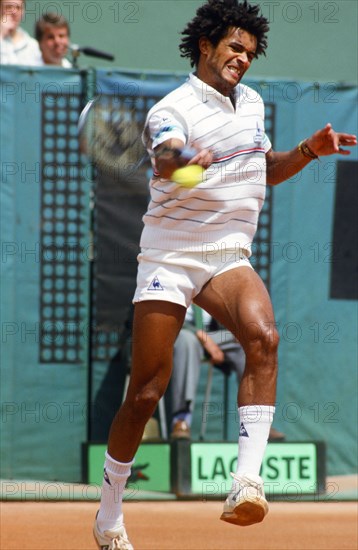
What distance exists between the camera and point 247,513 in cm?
402

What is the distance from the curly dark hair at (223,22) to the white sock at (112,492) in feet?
5.63

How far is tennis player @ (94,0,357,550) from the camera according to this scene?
425 centimetres

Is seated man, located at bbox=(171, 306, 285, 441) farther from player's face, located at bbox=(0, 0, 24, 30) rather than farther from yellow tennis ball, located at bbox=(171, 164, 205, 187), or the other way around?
yellow tennis ball, located at bbox=(171, 164, 205, 187)

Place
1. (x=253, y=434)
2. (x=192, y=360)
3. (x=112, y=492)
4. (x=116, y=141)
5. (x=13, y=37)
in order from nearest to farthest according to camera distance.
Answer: (x=253, y=434) < (x=112, y=492) < (x=116, y=141) < (x=192, y=360) < (x=13, y=37)

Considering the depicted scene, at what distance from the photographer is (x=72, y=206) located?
7.41 metres

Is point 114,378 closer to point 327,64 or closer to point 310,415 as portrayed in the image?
point 310,415

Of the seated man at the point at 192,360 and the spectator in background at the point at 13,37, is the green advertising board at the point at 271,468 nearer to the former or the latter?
the seated man at the point at 192,360

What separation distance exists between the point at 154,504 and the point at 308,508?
946 mm

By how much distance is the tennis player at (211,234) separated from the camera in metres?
4.25

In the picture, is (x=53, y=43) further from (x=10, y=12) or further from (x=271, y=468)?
(x=271, y=468)

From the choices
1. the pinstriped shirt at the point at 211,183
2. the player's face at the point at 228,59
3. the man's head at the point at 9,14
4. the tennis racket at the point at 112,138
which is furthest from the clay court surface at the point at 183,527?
the man's head at the point at 9,14

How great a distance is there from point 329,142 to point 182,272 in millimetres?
810

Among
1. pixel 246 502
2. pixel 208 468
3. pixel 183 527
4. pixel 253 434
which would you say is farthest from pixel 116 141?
pixel 208 468

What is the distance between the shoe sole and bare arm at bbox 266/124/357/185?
4.67 feet
